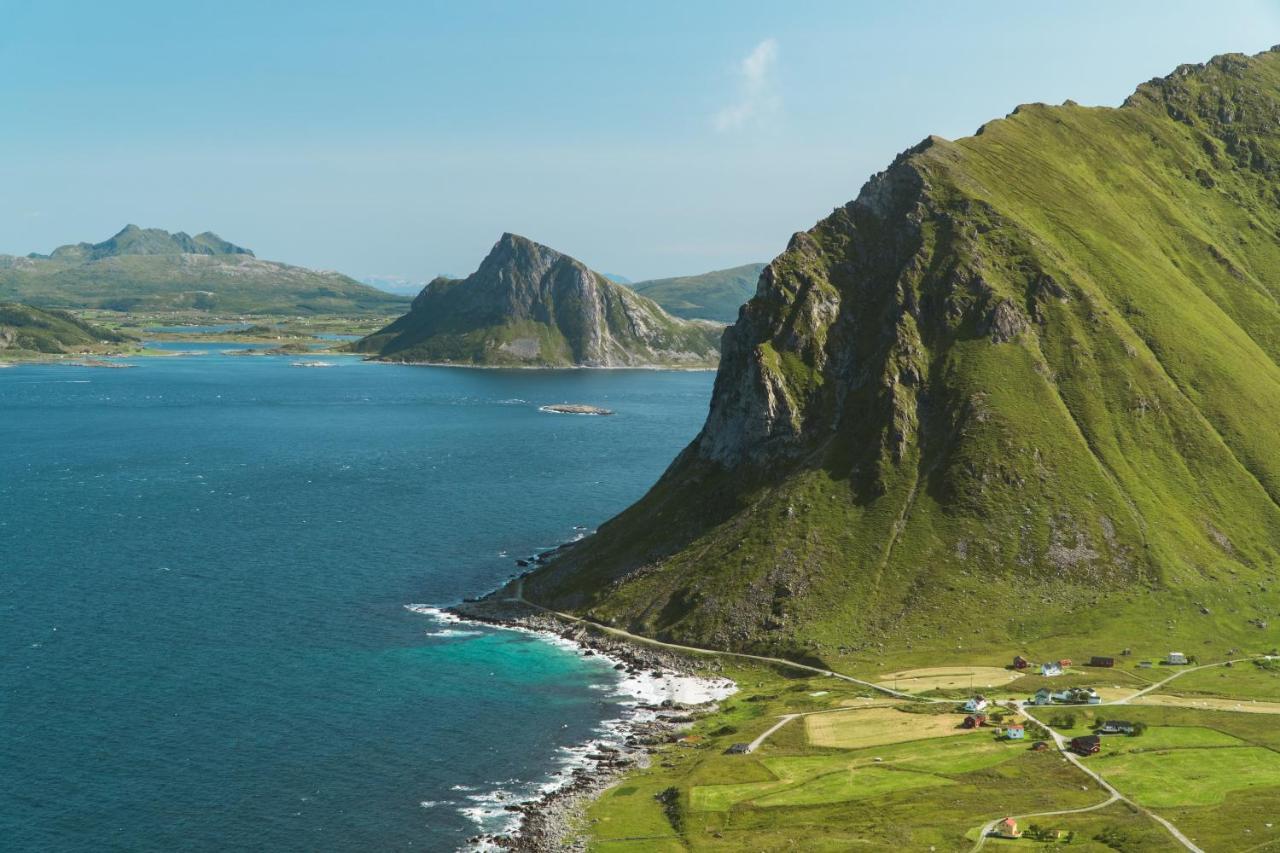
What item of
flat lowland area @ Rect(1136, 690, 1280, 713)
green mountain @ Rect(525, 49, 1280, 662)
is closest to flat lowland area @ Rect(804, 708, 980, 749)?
green mountain @ Rect(525, 49, 1280, 662)

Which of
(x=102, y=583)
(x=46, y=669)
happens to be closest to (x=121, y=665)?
(x=46, y=669)

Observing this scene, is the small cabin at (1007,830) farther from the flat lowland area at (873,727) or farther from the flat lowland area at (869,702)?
the flat lowland area at (869,702)

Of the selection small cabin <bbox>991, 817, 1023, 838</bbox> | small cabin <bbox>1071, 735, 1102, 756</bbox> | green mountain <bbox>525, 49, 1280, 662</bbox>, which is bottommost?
small cabin <bbox>991, 817, 1023, 838</bbox>

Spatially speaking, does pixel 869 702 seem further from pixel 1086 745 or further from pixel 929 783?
pixel 1086 745

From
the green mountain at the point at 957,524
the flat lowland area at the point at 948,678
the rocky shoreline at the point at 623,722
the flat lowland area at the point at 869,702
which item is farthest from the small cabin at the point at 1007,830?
the green mountain at the point at 957,524

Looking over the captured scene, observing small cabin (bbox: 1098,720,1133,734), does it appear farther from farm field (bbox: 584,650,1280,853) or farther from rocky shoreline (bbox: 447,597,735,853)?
rocky shoreline (bbox: 447,597,735,853)

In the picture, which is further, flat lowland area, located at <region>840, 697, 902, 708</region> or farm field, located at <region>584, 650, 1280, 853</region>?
flat lowland area, located at <region>840, 697, 902, 708</region>

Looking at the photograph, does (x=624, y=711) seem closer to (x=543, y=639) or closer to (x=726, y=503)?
(x=543, y=639)

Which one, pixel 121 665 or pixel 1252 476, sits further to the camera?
pixel 1252 476
